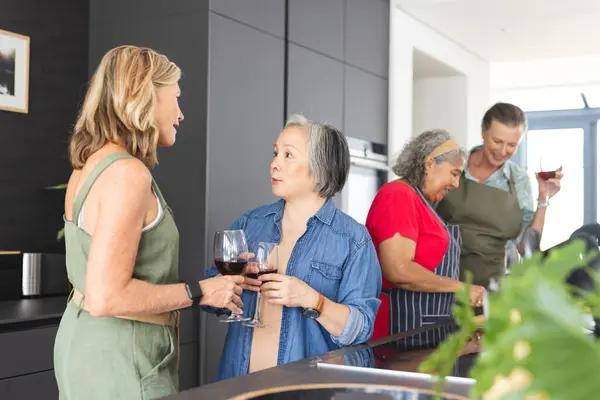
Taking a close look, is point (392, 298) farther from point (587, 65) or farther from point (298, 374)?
point (587, 65)

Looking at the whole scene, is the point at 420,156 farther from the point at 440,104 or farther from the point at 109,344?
the point at 440,104

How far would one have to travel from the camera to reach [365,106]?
15.0 ft

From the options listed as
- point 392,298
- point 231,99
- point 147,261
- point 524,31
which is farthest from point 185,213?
point 524,31

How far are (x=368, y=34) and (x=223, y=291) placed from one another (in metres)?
3.28

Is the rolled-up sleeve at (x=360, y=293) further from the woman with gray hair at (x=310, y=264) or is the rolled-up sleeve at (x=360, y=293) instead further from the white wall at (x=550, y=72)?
the white wall at (x=550, y=72)

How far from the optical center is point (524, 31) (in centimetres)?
555

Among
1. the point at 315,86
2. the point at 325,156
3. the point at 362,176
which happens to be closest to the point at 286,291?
the point at 325,156

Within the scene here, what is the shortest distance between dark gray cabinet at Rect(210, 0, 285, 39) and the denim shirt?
5.22 ft

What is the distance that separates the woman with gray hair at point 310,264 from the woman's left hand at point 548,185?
4.42 ft

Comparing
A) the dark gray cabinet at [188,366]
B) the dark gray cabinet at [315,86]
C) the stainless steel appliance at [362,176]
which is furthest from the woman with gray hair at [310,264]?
the stainless steel appliance at [362,176]

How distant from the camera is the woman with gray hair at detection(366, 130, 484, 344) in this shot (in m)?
2.43

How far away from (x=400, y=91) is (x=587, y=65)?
9.31 ft

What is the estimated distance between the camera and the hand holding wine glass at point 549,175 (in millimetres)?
3016

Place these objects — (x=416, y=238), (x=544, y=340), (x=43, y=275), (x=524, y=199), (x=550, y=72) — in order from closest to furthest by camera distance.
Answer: (x=544, y=340)
(x=416, y=238)
(x=43, y=275)
(x=524, y=199)
(x=550, y=72)
